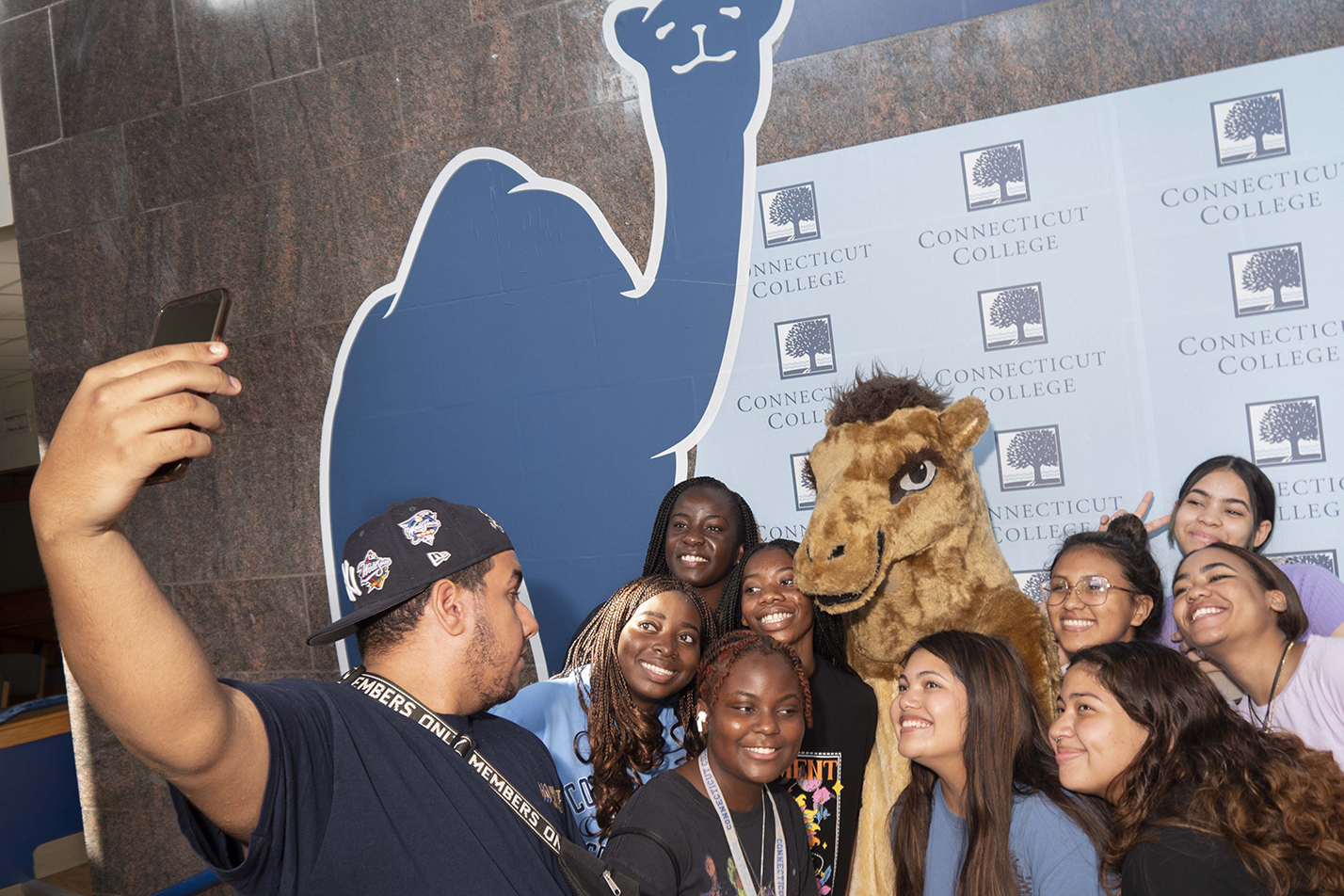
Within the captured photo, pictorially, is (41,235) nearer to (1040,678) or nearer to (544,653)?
(544,653)

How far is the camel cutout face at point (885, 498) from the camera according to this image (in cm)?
234

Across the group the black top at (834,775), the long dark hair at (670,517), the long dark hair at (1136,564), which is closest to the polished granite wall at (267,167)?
the long dark hair at (670,517)

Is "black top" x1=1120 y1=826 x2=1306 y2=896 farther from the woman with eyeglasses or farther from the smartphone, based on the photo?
the smartphone

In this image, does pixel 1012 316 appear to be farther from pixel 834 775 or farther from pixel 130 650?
pixel 130 650

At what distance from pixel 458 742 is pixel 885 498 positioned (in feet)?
4.31

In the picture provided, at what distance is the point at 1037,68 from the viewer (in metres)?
3.12

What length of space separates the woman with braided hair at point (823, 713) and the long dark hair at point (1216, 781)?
66 cm

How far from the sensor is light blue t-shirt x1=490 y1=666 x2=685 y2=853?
2.43 metres

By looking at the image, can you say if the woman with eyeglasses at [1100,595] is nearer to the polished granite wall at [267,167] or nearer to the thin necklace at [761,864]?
the thin necklace at [761,864]

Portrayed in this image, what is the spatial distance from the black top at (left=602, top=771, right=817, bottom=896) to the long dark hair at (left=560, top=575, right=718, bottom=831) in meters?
0.33

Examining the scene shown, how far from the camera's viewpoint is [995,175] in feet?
10.4

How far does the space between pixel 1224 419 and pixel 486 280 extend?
110 inches

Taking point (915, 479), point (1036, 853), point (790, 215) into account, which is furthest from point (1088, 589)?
point (790, 215)

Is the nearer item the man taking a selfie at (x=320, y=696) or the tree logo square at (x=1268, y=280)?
the man taking a selfie at (x=320, y=696)
